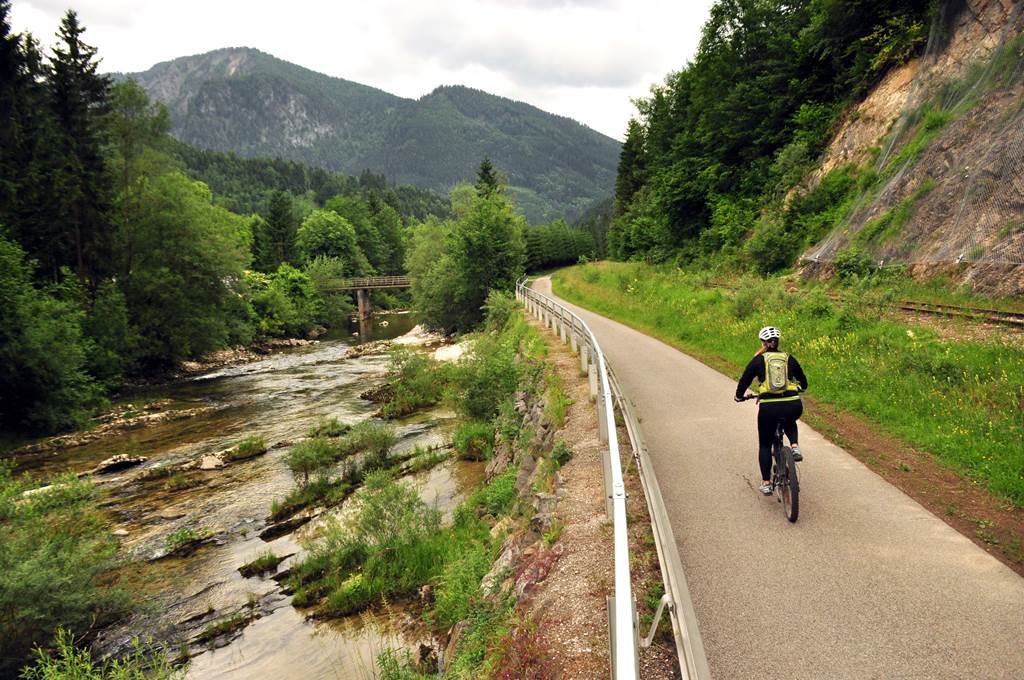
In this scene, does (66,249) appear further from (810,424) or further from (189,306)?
(810,424)

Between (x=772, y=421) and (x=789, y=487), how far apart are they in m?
0.83

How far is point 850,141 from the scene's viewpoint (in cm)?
2370

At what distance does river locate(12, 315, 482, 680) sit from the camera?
8.45 m

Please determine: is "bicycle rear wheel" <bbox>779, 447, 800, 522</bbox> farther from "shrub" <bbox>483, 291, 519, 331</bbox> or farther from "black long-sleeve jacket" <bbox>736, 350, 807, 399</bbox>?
"shrub" <bbox>483, 291, 519, 331</bbox>

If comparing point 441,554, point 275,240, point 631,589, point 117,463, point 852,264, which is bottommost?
point 117,463

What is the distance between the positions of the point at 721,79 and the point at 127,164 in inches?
1484

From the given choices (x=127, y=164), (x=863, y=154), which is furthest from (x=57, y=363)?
(x=863, y=154)

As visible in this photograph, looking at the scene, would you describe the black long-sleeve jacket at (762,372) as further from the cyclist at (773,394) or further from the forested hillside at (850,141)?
the forested hillside at (850,141)

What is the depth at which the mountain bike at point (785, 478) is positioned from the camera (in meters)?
5.91

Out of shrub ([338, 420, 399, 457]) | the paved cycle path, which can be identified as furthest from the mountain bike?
shrub ([338, 420, 399, 457])

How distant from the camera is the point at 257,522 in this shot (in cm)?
1316

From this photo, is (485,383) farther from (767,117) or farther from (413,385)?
(767,117)

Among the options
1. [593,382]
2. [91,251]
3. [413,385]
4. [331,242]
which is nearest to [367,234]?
[331,242]

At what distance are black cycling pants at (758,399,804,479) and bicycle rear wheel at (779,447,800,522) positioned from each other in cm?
26
